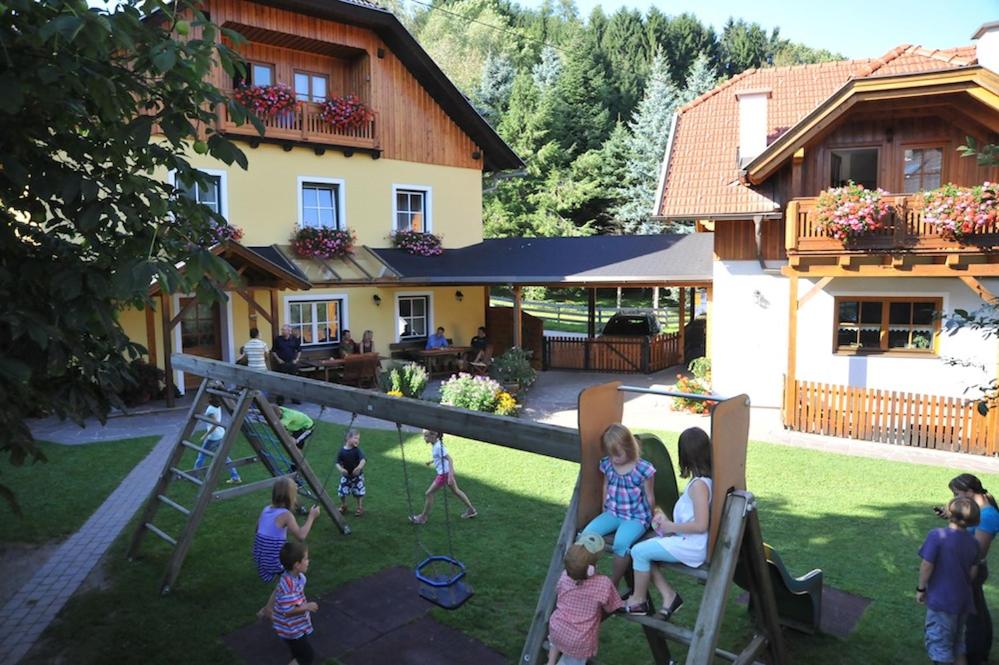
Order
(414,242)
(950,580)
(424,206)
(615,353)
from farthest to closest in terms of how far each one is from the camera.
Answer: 1. (424,206)
2. (615,353)
3. (414,242)
4. (950,580)

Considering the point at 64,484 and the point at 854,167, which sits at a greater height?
the point at 854,167

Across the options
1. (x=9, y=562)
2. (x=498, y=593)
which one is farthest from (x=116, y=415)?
(x=498, y=593)

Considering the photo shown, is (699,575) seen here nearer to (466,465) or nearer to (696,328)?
(466,465)

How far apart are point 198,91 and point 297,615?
3.41 metres

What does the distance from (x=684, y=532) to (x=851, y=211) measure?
1082cm

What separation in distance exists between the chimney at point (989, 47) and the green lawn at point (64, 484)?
630 inches

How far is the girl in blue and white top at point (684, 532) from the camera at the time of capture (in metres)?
3.69

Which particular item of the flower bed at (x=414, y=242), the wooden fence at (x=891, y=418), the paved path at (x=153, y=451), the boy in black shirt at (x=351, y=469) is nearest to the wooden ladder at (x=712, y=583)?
the paved path at (x=153, y=451)

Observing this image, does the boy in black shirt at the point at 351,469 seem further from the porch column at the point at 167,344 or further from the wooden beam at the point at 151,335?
the wooden beam at the point at 151,335

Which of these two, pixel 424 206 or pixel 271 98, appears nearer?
pixel 271 98

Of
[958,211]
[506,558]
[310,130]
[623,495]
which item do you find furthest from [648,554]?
[310,130]

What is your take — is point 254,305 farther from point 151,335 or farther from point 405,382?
point 405,382

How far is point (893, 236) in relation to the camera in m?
12.7

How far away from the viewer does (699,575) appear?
12.0ft
